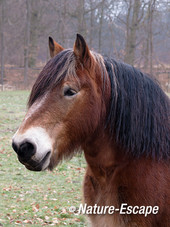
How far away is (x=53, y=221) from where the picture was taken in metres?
4.70

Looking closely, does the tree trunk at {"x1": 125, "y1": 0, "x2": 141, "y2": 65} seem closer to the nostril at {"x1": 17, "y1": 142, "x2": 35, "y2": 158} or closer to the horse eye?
the horse eye

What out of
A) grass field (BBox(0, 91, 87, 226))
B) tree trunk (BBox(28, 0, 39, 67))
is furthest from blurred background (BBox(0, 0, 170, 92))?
grass field (BBox(0, 91, 87, 226))

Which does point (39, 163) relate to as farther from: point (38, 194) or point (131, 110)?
point (38, 194)

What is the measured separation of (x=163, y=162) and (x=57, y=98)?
1.05m

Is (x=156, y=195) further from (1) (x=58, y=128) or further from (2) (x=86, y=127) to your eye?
(1) (x=58, y=128)

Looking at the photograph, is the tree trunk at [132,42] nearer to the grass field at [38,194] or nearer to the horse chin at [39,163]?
the grass field at [38,194]

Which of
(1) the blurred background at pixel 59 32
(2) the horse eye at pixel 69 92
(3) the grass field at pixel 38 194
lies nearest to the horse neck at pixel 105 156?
(2) the horse eye at pixel 69 92

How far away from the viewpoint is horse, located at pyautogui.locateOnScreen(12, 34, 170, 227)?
8.07 ft

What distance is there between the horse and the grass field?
44.1 inches

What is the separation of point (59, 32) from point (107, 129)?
2917 centimetres

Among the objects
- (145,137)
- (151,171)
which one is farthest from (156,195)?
(145,137)

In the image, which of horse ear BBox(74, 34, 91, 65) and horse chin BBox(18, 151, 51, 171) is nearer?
horse chin BBox(18, 151, 51, 171)

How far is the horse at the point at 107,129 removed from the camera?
2461mm

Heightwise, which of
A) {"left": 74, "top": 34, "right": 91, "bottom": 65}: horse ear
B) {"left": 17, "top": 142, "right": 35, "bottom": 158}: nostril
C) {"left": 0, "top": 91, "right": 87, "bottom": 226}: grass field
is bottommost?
{"left": 0, "top": 91, "right": 87, "bottom": 226}: grass field
